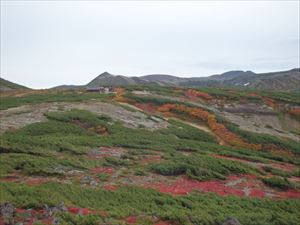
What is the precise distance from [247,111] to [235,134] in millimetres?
25165

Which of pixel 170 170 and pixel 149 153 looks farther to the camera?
pixel 149 153

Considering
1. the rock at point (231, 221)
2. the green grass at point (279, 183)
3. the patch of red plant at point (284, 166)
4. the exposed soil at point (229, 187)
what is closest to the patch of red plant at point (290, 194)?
the exposed soil at point (229, 187)

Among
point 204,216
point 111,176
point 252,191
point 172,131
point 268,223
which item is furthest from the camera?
point 172,131

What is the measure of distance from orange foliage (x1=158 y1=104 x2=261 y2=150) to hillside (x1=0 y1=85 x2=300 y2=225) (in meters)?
0.18

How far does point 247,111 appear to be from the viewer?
84.6 meters

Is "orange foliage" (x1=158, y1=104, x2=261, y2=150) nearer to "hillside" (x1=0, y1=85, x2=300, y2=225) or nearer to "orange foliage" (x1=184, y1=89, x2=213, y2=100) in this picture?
"hillside" (x1=0, y1=85, x2=300, y2=225)

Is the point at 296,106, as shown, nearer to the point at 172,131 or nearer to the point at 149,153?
the point at 172,131

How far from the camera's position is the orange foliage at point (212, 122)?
57.3m

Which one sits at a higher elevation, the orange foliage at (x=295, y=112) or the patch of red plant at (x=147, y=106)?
the patch of red plant at (x=147, y=106)

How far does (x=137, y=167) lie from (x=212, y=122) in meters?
33.0

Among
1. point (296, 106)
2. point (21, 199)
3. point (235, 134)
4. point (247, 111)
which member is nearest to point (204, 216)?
point (21, 199)

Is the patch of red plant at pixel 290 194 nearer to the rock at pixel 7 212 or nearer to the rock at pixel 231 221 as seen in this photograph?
the rock at pixel 231 221

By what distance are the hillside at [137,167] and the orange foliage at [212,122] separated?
0.18m

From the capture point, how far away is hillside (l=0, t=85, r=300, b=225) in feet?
74.9
